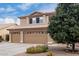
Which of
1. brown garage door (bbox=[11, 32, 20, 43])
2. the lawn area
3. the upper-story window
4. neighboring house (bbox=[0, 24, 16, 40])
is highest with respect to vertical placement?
the upper-story window

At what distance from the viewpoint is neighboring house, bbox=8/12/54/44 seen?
11531 millimetres

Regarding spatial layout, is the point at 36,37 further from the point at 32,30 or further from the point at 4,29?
the point at 4,29

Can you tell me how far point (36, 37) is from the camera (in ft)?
38.4

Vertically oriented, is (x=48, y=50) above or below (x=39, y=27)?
below

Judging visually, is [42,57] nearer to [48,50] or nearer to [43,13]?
[48,50]

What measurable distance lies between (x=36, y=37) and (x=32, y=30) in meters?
0.30

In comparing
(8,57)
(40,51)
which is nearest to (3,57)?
(8,57)

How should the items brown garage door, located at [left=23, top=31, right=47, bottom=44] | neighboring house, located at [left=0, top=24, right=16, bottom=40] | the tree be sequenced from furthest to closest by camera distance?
brown garage door, located at [left=23, top=31, right=47, bottom=44], neighboring house, located at [left=0, top=24, right=16, bottom=40], the tree

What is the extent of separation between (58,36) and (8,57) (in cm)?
190

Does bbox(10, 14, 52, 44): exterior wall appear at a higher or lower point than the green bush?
higher

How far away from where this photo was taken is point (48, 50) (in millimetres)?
11438

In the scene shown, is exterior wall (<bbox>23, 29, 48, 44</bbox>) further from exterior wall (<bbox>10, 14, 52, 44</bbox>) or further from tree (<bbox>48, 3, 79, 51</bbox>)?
tree (<bbox>48, 3, 79, 51</bbox>)

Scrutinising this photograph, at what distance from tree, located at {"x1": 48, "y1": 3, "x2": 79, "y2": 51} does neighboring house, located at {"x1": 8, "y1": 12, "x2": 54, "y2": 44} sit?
10.1 inches

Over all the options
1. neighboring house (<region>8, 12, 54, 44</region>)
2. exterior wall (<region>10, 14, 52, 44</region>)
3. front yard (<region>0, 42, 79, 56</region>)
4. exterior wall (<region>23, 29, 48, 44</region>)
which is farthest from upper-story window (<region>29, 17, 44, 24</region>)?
front yard (<region>0, 42, 79, 56</region>)
